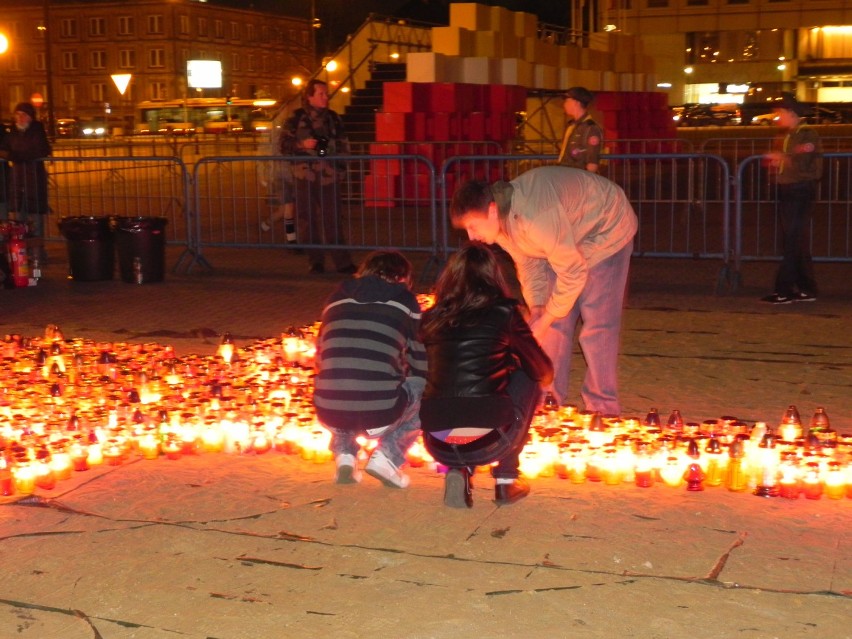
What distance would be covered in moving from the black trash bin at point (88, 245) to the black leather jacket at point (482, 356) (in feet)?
27.3

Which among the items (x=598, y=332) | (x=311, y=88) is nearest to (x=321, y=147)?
(x=311, y=88)

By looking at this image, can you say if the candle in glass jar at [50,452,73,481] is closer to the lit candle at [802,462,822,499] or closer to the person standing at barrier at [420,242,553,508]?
the person standing at barrier at [420,242,553,508]

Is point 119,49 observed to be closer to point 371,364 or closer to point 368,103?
point 368,103

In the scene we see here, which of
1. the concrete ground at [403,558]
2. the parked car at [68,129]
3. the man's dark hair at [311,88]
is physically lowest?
the concrete ground at [403,558]

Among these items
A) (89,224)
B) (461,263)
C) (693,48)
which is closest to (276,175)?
(89,224)

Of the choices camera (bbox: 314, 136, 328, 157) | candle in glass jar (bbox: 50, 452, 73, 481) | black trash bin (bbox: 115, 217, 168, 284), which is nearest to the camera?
candle in glass jar (bbox: 50, 452, 73, 481)

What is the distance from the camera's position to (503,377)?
5074mm

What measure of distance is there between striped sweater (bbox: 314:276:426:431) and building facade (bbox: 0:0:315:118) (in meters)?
83.1

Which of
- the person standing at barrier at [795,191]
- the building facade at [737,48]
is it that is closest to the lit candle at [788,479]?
the person standing at barrier at [795,191]

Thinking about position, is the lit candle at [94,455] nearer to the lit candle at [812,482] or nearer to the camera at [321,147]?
the lit candle at [812,482]

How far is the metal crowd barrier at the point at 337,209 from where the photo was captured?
13.3 metres

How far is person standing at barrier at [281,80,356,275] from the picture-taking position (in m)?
13.2

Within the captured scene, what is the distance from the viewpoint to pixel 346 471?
18.1 feet

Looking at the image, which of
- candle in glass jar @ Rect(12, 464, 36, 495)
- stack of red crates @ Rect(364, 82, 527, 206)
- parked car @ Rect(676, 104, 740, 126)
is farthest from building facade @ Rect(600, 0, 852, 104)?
candle in glass jar @ Rect(12, 464, 36, 495)
